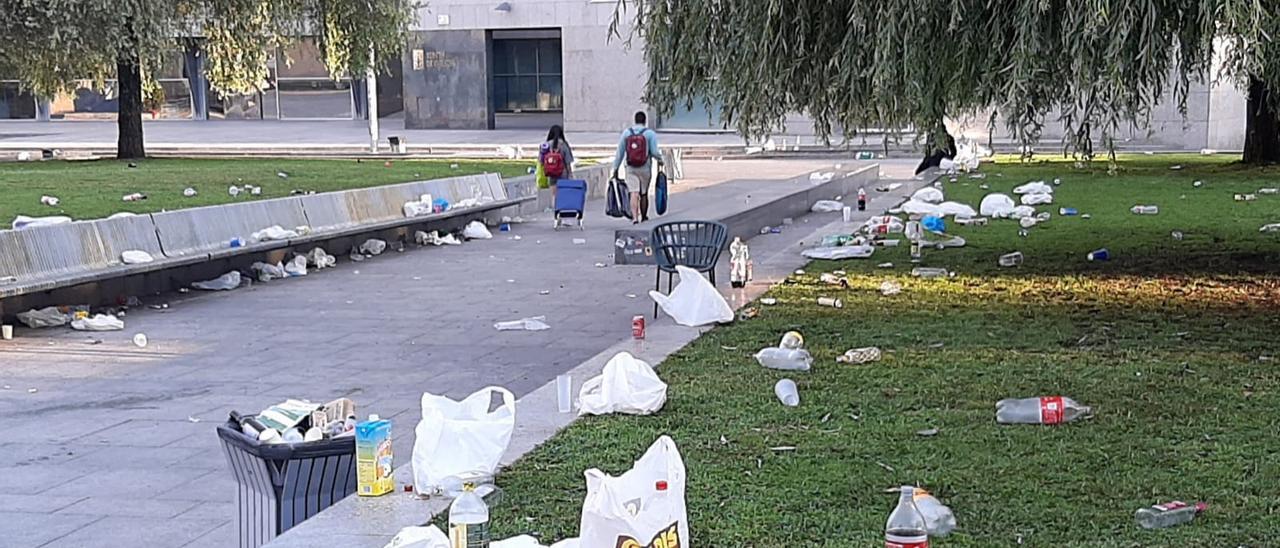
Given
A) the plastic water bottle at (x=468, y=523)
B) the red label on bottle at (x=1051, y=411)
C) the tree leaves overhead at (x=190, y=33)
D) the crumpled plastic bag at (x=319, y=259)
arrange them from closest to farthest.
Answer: the plastic water bottle at (x=468, y=523) < the red label on bottle at (x=1051, y=411) < the crumpled plastic bag at (x=319, y=259) < the tree leaves overhead at (x=190, y=33)

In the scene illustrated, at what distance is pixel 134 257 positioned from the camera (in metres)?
12.0

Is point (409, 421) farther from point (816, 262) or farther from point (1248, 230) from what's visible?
point (1248, 230)

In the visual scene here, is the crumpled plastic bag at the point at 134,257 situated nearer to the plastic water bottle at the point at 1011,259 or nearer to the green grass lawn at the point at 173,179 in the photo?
the green grass lawn at the point at 173,179

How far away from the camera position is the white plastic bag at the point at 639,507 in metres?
4.21

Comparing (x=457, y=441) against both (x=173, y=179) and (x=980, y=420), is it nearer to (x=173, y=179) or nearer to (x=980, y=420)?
(x=980, y=420)

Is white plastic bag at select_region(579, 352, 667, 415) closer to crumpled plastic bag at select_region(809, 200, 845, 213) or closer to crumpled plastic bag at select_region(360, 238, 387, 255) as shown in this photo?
crumpled plastic bag at select_region(360, 238, 387, 255)

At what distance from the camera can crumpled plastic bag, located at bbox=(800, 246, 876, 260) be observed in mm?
14016

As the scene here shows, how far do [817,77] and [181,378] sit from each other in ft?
14.0

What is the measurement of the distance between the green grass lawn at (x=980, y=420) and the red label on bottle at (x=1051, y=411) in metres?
0.09

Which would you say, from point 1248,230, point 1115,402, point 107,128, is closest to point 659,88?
point 1115,402

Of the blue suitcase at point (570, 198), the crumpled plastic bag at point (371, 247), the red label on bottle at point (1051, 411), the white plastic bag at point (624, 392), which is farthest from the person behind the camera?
the blue suitcase at point (570, 198)

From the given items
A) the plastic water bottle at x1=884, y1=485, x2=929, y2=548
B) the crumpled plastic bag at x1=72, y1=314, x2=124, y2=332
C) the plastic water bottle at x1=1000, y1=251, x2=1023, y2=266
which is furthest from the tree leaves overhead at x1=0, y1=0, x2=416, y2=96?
the plastic water bottle at x1=884, y1=485, x2=929, y2=548

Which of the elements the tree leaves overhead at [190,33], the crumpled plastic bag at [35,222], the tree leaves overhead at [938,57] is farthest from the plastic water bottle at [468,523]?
the tree leaves overhead at [190,33]

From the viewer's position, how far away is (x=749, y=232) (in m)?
17.2
